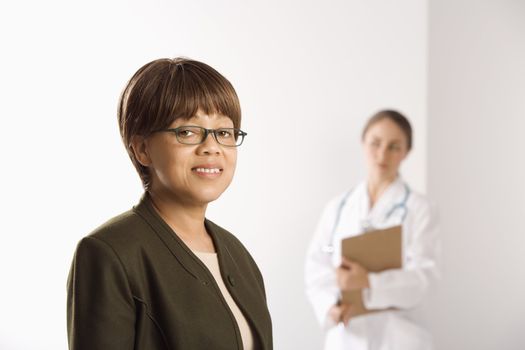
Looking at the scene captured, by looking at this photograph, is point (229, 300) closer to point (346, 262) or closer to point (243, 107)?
point (346, 262)

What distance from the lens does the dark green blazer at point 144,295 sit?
0.76 m

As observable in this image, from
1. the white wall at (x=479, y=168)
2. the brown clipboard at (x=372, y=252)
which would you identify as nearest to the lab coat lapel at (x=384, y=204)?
the brown clipboard at (x=372, y=252)

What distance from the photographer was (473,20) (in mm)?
3389

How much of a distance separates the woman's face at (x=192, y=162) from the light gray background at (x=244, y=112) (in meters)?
2.04

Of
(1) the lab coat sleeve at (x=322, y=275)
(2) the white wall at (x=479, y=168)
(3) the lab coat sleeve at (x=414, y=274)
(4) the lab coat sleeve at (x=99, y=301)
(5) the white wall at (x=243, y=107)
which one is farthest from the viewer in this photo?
(2) the white wall at (x=479, y=168)

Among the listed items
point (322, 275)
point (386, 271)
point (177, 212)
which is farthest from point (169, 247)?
point (322, 275)

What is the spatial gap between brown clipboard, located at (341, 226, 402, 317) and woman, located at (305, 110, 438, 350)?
0.03 metres

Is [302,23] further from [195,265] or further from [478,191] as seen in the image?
[195,265]

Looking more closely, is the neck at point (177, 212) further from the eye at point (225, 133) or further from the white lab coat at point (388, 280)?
the white lab coat at point (388, 280)

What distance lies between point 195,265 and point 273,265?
220 cm

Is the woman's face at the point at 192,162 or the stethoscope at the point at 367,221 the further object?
the stethoscope at the point at 367,221

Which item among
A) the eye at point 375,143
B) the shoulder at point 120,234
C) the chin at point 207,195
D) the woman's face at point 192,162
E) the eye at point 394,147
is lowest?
the shoulder at point 120,234

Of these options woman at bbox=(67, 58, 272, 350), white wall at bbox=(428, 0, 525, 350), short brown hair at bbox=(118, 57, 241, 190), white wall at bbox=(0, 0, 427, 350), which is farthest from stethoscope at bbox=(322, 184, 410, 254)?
short brown hair at bbox=(118, 57, 241, 190)

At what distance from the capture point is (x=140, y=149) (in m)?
0.88
